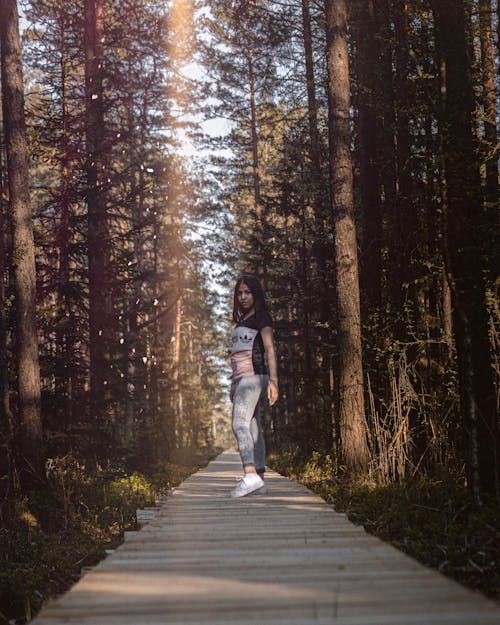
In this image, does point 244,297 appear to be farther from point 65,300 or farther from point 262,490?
point 65,300

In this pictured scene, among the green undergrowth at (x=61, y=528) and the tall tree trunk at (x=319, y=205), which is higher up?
the tall tree trunk at (x=319, y=205)

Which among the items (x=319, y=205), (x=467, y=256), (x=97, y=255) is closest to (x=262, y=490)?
(x=467, y=256)

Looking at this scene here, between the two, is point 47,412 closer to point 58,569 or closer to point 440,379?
point 58,569

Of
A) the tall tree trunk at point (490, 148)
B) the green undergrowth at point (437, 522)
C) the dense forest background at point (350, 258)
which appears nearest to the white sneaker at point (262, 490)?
the green undergrowth at point (437, 522)

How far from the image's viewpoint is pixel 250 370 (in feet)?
25.9

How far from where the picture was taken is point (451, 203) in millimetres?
6305

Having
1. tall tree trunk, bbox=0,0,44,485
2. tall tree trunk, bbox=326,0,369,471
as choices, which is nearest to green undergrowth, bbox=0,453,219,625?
tall tree trunk, bbox=0,0,44,485

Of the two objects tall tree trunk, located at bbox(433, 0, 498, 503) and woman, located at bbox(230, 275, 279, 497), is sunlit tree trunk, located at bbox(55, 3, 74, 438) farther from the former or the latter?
tall tree trunk, located at bbox(433, 0, 498, 503)

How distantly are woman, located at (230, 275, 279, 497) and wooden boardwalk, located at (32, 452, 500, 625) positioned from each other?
2338mm

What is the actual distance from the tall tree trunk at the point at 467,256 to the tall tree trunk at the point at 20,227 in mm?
7834

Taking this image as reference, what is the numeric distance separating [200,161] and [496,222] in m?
26.8

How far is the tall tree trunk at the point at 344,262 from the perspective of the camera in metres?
9.14

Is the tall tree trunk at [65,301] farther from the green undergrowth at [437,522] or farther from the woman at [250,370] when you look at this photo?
the green undergrowth at [437,522]

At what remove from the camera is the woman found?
7.80m
